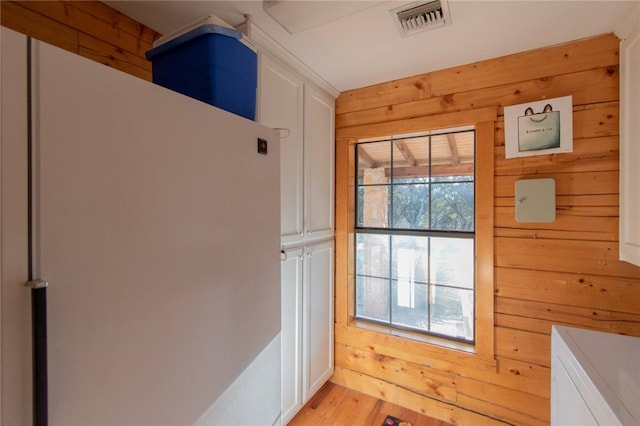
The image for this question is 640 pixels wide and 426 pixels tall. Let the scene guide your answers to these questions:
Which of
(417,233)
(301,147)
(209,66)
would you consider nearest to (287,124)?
(301,147)

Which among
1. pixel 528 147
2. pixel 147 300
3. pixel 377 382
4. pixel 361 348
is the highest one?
pixel 528 147

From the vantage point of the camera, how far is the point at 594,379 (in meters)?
0.98

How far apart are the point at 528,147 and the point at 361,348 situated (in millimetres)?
1761

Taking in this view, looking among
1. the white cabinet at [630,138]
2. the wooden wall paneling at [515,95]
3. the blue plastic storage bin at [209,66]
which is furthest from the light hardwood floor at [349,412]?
the wooden wall paneling at [515,95]

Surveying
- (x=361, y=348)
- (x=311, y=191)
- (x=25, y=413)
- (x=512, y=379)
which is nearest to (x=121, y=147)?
(x=25, y=413)

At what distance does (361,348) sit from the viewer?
2.15 meters

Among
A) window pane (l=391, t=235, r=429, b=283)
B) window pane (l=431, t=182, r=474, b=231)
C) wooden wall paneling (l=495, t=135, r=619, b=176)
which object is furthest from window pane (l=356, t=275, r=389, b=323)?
wooden wall paneling (l=495, t=135, r=619, b=176)

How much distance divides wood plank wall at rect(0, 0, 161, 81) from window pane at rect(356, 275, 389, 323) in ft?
6.42

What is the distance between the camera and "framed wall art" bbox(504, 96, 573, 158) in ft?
5.13

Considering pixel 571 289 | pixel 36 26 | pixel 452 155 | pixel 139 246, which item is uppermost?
pixel 36 26

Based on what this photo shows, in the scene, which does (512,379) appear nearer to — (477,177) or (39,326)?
(477,177)

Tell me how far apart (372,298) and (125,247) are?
1985mm

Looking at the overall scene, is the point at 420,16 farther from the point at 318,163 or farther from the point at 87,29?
the point at 87,29

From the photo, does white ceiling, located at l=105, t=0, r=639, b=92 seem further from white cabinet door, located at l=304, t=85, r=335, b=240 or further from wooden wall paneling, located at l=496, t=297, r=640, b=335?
wooden wall paneling, located at l=496, t=297, r=640, b=335
